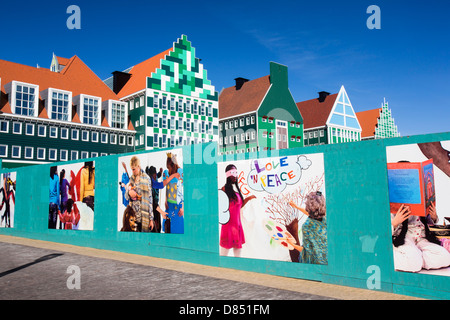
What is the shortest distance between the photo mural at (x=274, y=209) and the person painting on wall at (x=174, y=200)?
1.76 meters

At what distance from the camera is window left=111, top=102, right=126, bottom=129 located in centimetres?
5416

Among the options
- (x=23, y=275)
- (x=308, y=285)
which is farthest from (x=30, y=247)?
(x=308, y=285)

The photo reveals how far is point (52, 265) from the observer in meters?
11.7

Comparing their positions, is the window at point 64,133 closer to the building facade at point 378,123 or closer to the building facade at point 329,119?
the building facade at point 329,119

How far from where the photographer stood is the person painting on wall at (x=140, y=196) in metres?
13.8

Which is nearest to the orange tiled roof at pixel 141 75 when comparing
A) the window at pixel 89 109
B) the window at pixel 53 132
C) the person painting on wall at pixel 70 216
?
the window at pixel 89 109

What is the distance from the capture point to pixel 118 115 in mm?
54938

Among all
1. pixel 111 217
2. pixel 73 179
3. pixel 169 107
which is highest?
pixel 169 107

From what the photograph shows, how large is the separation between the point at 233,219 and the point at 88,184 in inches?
312

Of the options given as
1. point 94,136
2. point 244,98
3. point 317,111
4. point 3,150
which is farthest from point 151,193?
point 317,111

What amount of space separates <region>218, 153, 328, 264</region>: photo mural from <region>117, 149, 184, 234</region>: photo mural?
1950 mm

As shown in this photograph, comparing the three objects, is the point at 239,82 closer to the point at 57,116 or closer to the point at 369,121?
the point at 369,121
